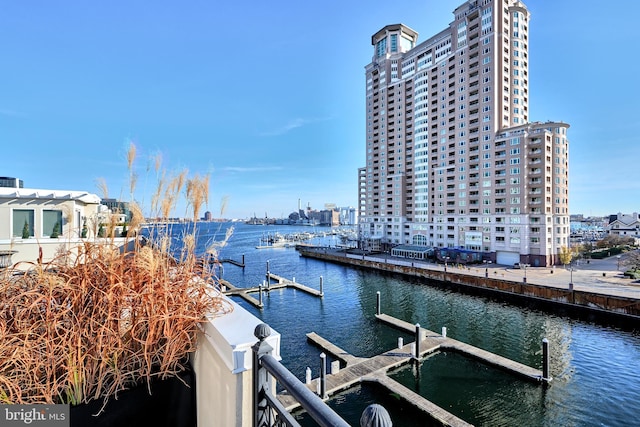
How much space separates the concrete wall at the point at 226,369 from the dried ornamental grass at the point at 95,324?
16cm

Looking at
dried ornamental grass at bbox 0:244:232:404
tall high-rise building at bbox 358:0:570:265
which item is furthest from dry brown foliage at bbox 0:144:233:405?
tall high-rise building at bbox 358:0:570:265

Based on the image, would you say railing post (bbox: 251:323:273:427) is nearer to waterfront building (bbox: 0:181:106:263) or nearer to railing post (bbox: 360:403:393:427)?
railing post (bbox: 360:403:393:427)

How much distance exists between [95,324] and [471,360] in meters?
14.8

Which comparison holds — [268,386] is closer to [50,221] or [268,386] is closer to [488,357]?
[50,221]

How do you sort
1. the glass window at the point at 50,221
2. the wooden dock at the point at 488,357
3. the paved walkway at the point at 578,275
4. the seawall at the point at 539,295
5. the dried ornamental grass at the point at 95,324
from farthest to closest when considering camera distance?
1. the paved walkway at the point at 578,275
2. the seawall at the point at 539,295
3. the wooden dock at the point at 488,357
4. the glass window at the point at 50,221
5. the dried ornamental grass at the point at 95,324

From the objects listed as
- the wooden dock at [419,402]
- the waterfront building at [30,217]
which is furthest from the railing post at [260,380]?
the waterfront building at [30,217]

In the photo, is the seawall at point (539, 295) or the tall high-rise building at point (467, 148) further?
the tall high-rise building at point (467, 148)

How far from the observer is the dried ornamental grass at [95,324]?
5.84 feet

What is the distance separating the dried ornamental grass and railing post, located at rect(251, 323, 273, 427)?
74 cm

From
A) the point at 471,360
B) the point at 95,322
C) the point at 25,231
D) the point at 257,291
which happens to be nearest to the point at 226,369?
the point at 95,322

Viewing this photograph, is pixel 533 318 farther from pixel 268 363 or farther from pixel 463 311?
pixel 268 363

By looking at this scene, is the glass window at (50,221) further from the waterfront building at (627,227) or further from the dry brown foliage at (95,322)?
the waterfront building at (627,227)

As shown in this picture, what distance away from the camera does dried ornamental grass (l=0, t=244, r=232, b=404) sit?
178cm

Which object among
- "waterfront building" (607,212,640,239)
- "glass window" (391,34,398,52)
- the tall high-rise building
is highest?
"glass window" (391,34,398,52)
